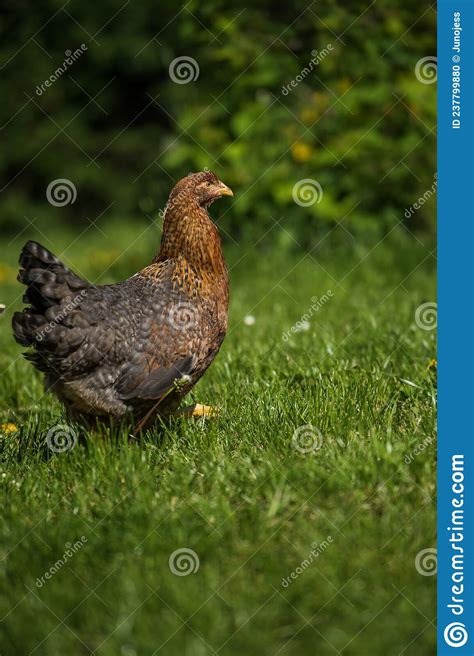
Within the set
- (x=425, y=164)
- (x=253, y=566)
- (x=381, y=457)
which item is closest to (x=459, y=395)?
(x=381, y=457)

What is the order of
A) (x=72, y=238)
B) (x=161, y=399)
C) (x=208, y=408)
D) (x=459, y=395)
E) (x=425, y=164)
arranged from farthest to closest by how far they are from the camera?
(x=72, y=238) < (x=425, y=164) < (x=208, y=408) < (x=161, y=399) < (x=459, y=395)

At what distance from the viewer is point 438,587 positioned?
2.44 metres

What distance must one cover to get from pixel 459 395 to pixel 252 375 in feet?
5.18

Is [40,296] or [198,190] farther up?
[198,190]

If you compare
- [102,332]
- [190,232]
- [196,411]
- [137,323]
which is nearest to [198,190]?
[190,232]

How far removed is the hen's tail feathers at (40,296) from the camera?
126 inches

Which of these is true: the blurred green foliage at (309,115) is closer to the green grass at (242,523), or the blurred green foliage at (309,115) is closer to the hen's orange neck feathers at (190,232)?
the green grass at (242,523)

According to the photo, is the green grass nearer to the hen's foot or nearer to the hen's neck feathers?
the hen's foot

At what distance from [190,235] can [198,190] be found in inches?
8.1

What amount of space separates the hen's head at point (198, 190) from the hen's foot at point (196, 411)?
90cm

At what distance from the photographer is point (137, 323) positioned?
3422 millimetres

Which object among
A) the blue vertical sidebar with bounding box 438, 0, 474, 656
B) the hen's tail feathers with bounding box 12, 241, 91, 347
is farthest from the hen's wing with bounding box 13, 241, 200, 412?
the blue vertical sidebar with bounding box 438, 0, 474, 656

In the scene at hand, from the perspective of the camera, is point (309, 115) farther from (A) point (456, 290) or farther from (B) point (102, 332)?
(A) point (456, 290)

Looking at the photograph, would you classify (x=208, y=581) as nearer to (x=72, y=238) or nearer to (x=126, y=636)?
(x=126, y=636)
